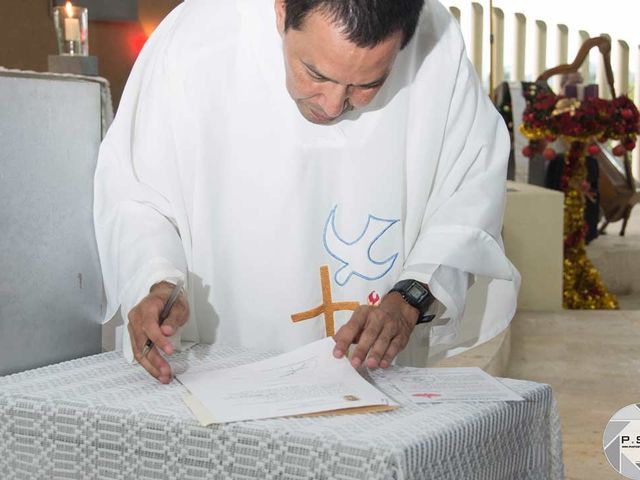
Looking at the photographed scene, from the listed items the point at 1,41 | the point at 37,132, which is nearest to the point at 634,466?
the point at 37,132

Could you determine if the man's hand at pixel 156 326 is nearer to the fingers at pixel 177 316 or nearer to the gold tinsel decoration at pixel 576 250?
the fingers at pixel 177 316

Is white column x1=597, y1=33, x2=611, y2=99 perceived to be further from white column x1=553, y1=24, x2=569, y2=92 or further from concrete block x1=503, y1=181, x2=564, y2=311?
concrete block x1=503, y1=181, x2=564, y2=311

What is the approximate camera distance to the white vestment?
2.03m

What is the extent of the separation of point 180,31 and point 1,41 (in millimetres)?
3638

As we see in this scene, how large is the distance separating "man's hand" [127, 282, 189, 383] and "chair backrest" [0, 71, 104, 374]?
0.75ft

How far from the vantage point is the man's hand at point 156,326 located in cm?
154

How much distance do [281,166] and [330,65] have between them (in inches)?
13.6

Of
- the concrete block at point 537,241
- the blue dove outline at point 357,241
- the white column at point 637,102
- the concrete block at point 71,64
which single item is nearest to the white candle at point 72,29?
the concrete block at point 71,64

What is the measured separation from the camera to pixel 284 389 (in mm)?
1454

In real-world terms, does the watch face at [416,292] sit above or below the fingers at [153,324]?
above

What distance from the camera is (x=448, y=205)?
197cm

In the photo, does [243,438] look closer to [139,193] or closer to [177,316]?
[177,316]

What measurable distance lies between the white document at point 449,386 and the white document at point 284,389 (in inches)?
2.4

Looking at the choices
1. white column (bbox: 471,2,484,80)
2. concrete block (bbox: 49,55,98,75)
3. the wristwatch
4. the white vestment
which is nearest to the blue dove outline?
the white vestment
